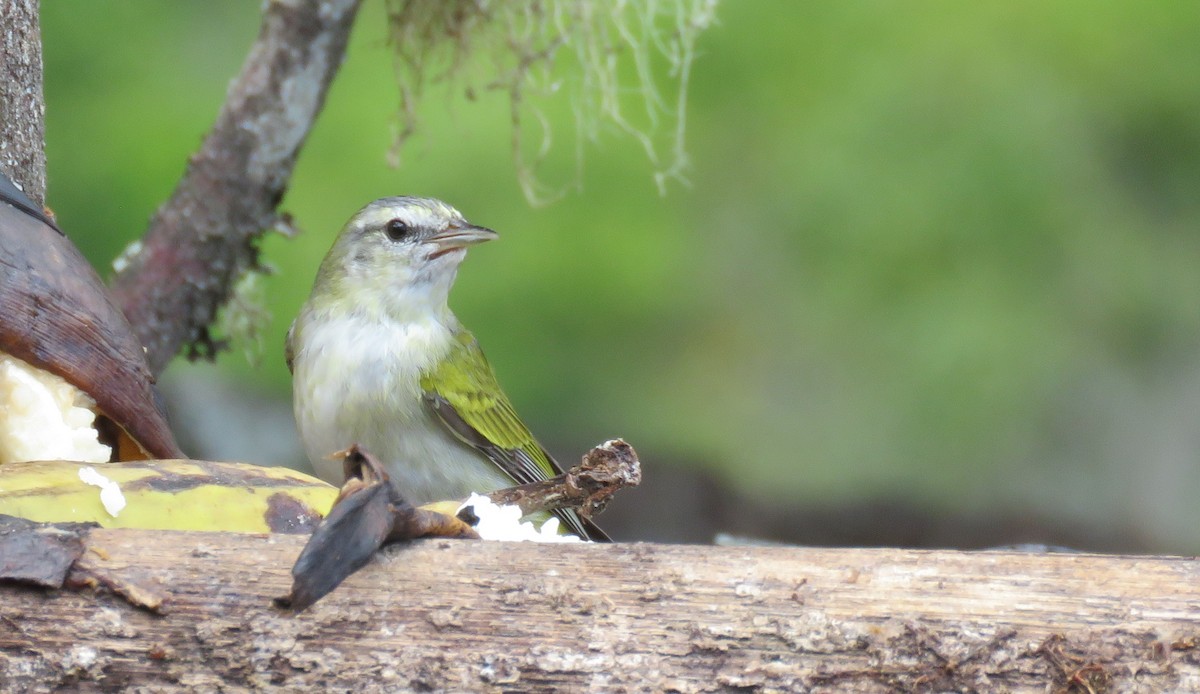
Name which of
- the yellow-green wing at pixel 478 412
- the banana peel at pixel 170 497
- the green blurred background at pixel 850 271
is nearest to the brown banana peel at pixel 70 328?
the banana peel at pixel 170 497

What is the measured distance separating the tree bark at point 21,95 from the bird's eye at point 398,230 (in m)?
0.88

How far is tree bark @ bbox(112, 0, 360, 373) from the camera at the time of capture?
2783 millimetres

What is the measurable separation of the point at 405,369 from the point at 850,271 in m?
3.15

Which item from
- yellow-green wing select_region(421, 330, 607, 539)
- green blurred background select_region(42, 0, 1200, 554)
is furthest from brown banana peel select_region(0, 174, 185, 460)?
green blurred background select_region(42, 0, 1200, 554)

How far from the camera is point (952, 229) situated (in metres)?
5.39

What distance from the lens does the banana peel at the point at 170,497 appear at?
4.18 ft

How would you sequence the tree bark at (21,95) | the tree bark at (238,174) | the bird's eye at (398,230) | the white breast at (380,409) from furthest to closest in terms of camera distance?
the bird's eye at (398,230) → the tree bark at (238,174) → the white breast at (380,409) → the tree bark at (21,95)

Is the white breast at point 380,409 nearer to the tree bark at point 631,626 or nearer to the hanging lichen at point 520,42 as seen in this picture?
the hanging lichen at point 520,42

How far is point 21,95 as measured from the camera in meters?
2.07

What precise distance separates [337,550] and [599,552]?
22 centimetres

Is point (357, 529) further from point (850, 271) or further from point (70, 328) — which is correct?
point (850, 271)

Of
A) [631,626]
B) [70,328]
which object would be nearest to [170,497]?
[70,328]

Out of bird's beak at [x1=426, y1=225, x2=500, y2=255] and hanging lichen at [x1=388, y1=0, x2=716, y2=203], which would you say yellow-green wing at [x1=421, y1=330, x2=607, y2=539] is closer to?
bird's beak at [x1=426, y1=225, x2=500, y2=255]

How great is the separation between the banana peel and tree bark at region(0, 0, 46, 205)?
85cm
